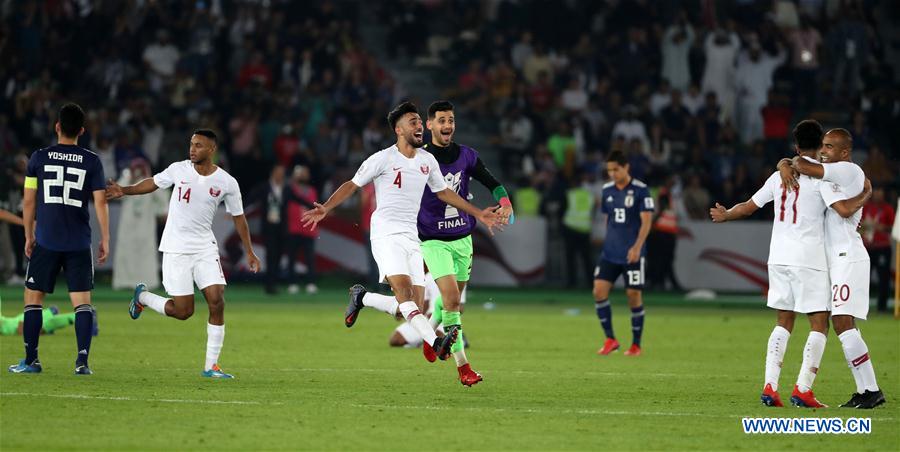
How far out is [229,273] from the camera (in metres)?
31.5

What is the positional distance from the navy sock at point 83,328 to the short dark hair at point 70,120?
5.39 feet

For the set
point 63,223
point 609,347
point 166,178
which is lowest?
point 609,347

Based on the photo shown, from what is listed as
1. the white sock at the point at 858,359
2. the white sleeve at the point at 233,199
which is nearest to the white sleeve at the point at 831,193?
the white sock at the point at 858,359

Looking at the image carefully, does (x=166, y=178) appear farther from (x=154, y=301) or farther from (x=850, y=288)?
(x=850, y=288)

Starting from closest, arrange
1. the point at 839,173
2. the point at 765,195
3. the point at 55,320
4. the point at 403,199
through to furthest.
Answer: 1. the point at 839,173
2. the point at 765,195
3. the point at 403,199
4. the point at 55,320

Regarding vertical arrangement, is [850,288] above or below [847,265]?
below

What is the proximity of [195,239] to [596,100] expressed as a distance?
21942mm

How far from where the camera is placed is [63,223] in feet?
46.5

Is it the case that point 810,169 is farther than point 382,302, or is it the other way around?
point 382,302

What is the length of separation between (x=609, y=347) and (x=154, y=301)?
629cm

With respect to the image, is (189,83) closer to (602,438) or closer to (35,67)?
(35,67)

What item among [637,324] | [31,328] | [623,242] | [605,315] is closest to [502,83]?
[623,242]

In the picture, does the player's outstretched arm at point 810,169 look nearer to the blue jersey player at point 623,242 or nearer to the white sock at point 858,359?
the white sock at point 858,359

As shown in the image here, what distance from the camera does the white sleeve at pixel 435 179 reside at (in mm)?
13938
